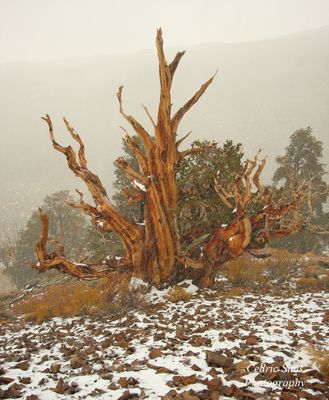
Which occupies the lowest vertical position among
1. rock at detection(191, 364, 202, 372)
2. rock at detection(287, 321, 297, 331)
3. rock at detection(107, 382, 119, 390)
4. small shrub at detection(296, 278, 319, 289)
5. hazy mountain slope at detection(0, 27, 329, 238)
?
small shrub at detection(296, 278, 319, 289)

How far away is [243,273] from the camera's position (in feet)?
35.8

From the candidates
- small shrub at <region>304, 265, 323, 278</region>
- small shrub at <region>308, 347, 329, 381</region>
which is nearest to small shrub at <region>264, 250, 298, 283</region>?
small shrub at <region>304, 265, 323, 278</region>

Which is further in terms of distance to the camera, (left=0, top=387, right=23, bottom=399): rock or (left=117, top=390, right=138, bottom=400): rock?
(left=0, top=387, right=23, bottom=399): rock

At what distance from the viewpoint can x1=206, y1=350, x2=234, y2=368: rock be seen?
4340mm

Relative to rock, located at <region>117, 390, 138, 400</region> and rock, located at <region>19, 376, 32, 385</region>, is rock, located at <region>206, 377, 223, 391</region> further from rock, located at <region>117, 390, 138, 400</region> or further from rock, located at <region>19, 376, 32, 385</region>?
rock, located at <region>19, 376, 32, 385</region>

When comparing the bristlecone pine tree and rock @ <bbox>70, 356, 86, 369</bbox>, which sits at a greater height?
the bristlecone pine tree

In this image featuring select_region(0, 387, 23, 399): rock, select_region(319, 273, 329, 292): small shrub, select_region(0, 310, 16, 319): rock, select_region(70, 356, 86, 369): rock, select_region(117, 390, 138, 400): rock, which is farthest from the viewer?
select_region(0, 310, 16, 319): rock

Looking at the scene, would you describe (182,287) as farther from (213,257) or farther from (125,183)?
(125,183)

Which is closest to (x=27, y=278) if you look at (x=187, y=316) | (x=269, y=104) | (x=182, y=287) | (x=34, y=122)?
(x=182, y=287)

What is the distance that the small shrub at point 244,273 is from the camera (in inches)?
425

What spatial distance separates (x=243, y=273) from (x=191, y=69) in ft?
308

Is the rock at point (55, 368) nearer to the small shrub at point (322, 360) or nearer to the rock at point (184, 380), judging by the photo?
the rock at point (184, 380)

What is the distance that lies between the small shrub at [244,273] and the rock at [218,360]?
6.42m

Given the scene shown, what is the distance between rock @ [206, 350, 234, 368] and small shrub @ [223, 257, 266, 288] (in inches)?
253
